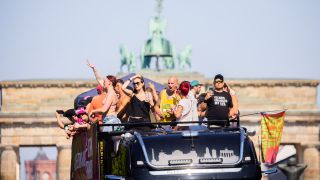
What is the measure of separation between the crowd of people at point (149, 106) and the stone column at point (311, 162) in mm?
79560

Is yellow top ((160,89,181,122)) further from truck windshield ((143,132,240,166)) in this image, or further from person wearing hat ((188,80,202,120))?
truck windshield ((143,132,240,166))

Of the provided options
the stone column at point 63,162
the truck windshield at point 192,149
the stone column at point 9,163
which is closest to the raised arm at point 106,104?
the truck windshield at point 192,149

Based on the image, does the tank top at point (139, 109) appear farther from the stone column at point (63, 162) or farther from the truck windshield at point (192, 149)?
the stone column at point (63, 162)

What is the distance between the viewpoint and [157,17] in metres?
127

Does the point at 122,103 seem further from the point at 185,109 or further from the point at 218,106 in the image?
the point at 218,106

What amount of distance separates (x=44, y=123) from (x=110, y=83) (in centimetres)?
8396

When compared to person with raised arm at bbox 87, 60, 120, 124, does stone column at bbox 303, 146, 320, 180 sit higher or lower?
lower

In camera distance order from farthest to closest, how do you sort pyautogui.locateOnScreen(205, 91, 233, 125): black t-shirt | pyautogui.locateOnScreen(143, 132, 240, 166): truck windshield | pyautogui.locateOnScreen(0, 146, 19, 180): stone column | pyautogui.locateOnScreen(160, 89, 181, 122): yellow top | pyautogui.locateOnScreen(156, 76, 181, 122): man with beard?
pyautogui.locateOnScreen(0, 146, 19, 180): stone column < pyautogui.locateOnScreen(156, 76, 181, 122): man with beard < pyautogui.locateOnScreen(160, 89, 181, 122): yellow top < pyautogui.locateOnScreen(205, 91, 233, 125): black t-shirt < pyautogui.locateOnScreen(143, 132, 240, 166): truck windshield

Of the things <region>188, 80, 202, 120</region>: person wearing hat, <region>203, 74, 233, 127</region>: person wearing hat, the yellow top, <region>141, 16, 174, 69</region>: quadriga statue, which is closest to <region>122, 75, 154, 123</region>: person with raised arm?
the yellow top

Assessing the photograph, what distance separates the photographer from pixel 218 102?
3100 centimetres

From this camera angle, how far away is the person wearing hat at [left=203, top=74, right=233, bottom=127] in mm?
30875

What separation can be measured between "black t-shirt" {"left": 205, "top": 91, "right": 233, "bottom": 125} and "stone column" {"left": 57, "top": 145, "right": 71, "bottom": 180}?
78.0 metres

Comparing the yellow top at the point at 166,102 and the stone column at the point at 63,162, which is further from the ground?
the yellow top at the point at 166,102

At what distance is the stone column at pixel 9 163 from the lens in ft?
365
